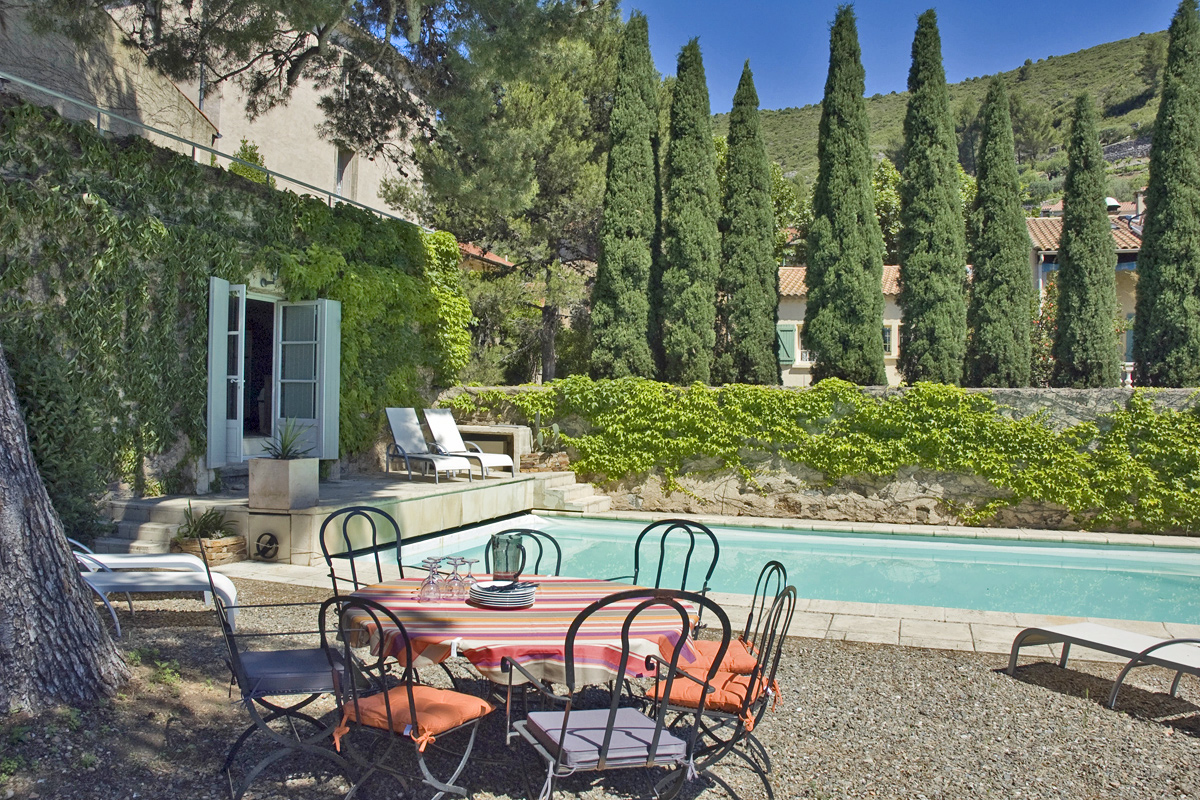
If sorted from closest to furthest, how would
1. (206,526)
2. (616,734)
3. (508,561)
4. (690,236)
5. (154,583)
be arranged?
(616,734) < (508,561) < (154,583) < (206,526) < (690,236)

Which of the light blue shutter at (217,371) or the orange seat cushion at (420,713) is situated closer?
the orange seat cushion at (420,713)

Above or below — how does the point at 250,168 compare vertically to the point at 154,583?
above

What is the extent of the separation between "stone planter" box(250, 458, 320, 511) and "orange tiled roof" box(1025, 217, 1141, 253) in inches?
711

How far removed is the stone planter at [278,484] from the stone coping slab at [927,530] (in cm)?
442

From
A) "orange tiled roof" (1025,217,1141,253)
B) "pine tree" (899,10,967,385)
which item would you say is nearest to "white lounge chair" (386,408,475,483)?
"pine tree" (899,10,967,385)

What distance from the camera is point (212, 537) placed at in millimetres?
7008

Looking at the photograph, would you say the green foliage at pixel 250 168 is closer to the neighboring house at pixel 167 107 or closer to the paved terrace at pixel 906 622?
the neighboring house at pixel 167 107

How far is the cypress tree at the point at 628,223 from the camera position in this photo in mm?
13203

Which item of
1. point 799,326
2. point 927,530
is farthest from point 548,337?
point 799,326

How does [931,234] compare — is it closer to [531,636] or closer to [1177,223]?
[1177,223]

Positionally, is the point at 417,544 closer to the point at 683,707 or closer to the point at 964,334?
the point at 683,707

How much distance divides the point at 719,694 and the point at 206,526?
5.43 m

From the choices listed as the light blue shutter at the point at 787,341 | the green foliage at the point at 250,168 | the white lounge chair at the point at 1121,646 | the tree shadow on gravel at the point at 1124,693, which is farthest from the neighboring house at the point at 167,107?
the light blue shutter at the point at 787,341

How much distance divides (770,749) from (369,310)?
873cm
